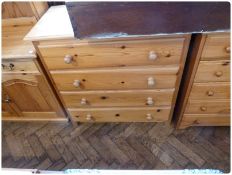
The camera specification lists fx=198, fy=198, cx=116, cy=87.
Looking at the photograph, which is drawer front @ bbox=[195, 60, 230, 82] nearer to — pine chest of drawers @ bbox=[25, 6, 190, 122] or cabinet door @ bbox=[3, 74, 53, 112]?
pine chest of drawers @ bbox=[25, 6, 190, 122]

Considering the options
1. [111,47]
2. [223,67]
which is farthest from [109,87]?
[223,67]

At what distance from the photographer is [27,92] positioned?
49.5 inches

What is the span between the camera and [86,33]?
80 cm

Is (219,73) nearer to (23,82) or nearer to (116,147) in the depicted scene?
(116,147)

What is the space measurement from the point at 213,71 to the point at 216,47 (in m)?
0.14

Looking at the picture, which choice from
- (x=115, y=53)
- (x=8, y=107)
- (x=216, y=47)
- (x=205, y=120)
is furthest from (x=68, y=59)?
(x=205, y=120)

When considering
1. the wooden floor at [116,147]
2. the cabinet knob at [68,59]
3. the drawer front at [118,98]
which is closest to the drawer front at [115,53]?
the cabinet knob at [68,59]

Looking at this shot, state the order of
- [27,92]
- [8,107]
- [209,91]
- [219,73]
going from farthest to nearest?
[8,107] < [27,92] < [209,91] < [219,73]

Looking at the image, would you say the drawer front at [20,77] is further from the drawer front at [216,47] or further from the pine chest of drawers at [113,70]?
the drawer front at [216,47]

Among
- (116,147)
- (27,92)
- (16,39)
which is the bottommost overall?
(116,147)

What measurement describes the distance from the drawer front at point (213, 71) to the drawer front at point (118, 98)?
177 millimetres

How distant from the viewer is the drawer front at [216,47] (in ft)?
2.64

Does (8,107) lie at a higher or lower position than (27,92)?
lower

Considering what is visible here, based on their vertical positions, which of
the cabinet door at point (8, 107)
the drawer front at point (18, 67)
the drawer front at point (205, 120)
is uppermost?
the drawer front at point (18, 67)
